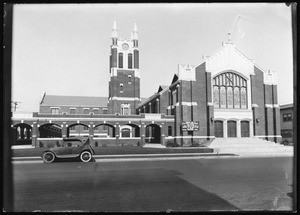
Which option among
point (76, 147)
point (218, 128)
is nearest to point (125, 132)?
point (218, 128)

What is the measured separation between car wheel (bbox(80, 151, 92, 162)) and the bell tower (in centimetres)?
3670

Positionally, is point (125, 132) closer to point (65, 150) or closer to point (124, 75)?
point (124, 75)

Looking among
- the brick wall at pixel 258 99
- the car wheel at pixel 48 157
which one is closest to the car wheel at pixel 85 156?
the car wheel at pixel 48 157

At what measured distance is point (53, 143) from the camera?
121 ft

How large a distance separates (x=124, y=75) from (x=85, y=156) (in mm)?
40247

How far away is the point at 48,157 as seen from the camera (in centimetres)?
1750

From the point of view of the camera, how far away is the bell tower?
55.6 m

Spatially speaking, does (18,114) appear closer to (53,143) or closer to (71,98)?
(53,143)

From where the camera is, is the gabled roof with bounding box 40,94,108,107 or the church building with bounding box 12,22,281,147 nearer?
the church building with bounding box 12,22,281,147

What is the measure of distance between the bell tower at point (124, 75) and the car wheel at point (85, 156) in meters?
36.7

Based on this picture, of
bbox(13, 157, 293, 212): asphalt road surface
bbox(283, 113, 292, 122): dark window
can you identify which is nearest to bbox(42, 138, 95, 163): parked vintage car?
bbox(13, 157, 293, 212): asphalt road surface

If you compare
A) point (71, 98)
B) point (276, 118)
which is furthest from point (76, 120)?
point (71, 98)

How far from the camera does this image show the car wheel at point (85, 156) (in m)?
17.9

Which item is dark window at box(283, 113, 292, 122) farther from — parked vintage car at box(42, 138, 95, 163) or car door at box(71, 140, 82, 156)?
car door at box(71, 140, 82, 156)
